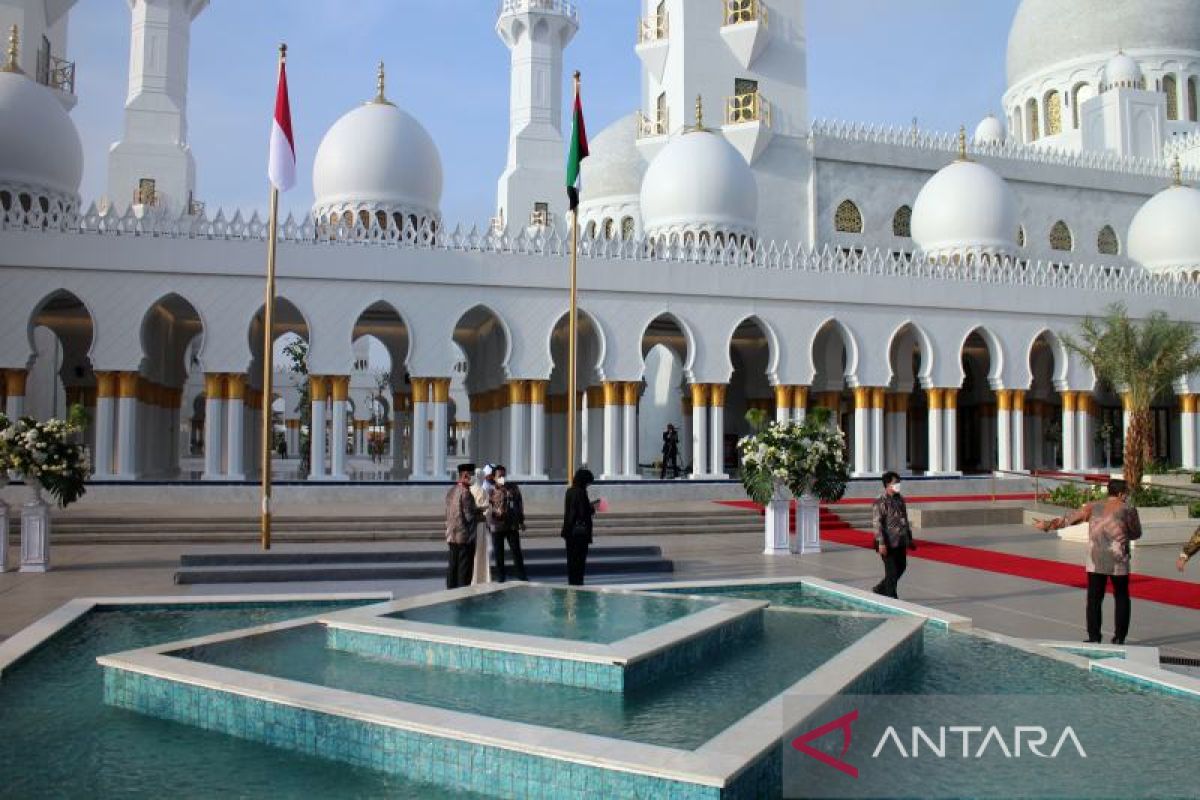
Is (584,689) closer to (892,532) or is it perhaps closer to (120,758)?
(120,758)

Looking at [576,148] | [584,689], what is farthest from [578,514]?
[576,148]

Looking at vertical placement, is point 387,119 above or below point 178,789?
above

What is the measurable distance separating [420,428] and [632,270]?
5.28m

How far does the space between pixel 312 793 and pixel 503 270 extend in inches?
601

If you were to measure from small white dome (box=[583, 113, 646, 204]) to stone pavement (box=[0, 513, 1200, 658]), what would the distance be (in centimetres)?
1881

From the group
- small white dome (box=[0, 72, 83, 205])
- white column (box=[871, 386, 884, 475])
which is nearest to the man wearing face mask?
white column (box=[871, 386, 884, 475])

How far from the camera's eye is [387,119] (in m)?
21.2

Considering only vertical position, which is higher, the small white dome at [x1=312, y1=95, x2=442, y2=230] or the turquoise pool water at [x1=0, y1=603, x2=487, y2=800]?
the small white dome at [x1=312, y1=95, x2=442, y2=230]

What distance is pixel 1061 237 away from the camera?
29.9m

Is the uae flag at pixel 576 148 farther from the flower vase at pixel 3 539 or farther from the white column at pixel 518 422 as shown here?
the flower vase at pixel 3 539

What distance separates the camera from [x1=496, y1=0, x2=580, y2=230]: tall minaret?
27859mm

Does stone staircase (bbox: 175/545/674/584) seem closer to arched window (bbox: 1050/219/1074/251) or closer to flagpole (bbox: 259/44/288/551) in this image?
flagpole (bbox: 259/44/288/551)

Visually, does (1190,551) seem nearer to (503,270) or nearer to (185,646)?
(185,646)

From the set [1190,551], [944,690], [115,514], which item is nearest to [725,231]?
[115,514]
